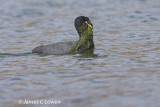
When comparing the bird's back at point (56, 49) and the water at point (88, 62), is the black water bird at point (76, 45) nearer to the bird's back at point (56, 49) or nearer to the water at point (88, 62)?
the bird's back at point (56, 49)

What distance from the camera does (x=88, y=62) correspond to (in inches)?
400

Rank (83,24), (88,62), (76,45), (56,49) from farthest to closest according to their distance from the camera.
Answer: (83,24) < (76,45) < (56,49) < (88,62)

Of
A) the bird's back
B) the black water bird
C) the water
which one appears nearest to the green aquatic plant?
the black water bird

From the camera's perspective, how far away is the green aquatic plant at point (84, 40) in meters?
11.7

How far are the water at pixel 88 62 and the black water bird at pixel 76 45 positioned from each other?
28cm

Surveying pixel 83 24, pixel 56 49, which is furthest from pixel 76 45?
pixel 83 24

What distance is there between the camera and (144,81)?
25.3 feet

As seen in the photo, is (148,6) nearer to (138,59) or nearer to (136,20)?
(136,20)

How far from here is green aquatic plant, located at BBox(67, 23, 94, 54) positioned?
11.7m

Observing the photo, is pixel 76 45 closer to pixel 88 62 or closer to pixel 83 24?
pixel 83 24

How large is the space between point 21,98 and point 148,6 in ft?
52.9

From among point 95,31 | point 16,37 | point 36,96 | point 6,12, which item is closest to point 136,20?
point 95,31

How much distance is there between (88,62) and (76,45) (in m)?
1.65

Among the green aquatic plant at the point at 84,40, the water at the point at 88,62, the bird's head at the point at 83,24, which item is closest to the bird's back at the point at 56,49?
the green aquatic plant at the point at 84,40
